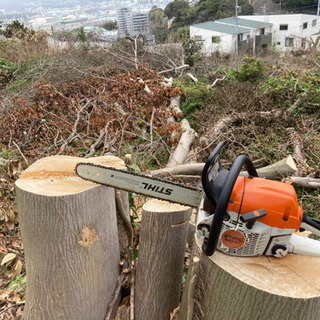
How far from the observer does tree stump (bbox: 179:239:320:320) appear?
1061mm

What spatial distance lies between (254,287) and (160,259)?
62 cm

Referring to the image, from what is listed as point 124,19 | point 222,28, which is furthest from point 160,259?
point 222,28

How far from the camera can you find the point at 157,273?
62.2 inches

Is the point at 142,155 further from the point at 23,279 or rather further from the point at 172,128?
the point at 23,279

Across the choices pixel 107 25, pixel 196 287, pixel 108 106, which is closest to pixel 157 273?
pixel 196 287

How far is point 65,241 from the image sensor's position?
1377mm

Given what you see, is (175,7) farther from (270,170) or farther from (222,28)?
(270,170)

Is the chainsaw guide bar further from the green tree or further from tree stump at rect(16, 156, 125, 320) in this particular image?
the green tree

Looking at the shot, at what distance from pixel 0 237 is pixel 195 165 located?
7.87 feet

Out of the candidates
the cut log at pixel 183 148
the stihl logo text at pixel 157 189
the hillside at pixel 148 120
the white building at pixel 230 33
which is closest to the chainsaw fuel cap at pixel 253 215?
the stihl logo text at pixel 157 189

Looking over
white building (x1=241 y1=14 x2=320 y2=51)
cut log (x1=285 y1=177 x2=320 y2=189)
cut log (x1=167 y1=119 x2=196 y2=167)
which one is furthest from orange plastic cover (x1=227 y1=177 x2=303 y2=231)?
white building (x1=241 y1=14 x2=320 y2=51)

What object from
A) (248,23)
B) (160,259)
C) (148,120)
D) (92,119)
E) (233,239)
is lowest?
(148,120)

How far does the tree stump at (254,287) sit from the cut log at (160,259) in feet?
0.96

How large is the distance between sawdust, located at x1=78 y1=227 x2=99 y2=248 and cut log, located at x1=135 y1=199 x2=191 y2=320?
29cm
